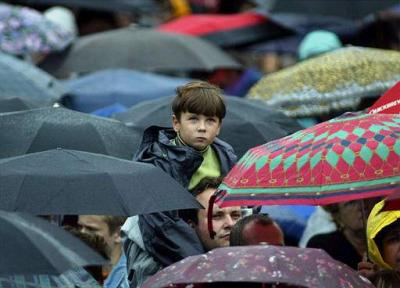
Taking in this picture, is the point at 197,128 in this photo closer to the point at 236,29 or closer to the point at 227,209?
the point at 227,209

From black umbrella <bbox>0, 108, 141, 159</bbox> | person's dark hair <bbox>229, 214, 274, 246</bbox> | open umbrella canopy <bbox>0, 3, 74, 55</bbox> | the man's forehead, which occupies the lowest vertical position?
open umbrella canopy <bbox>0, 3, 74, 55</bbox>

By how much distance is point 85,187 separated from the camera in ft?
30.6

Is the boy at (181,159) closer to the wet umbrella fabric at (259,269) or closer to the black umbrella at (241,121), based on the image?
the black umbrella at (241,121)

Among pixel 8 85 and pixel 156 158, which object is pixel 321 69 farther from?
pixel 156 158

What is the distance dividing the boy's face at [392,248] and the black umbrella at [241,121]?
276cm

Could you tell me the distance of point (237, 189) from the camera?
8.98 metres

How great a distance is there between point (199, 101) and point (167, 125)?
1.61 meters

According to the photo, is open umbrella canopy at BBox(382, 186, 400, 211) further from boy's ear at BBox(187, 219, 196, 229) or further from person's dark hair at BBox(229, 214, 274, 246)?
boy's ear at BBox(187, 219, 196, 229)

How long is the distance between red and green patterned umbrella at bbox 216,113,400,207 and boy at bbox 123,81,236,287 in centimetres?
71

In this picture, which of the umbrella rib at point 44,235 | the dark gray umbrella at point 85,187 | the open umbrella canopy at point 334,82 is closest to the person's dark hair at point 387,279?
the dark gray umbrella at point 85,187

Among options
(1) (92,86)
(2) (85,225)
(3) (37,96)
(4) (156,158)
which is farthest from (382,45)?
(4) (156,158)

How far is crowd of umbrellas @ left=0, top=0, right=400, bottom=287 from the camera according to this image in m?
7.88

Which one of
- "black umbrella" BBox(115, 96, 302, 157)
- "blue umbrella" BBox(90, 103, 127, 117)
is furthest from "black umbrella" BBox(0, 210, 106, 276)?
"blue umbrella" BBox(90, 103, 127, 117)

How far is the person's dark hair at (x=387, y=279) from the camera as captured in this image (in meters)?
9.13
